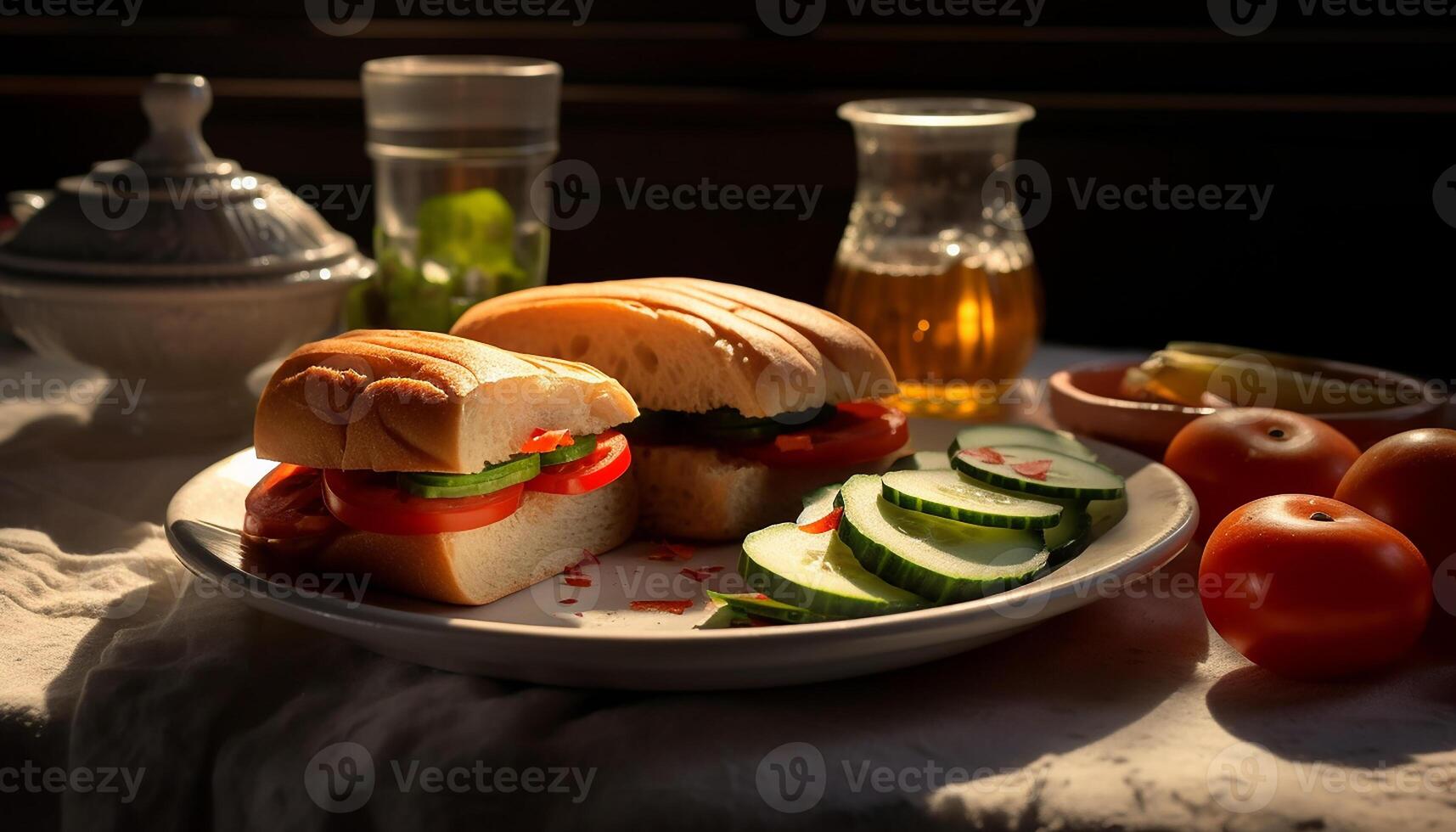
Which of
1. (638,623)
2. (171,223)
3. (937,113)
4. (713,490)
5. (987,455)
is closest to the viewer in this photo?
(638,623)

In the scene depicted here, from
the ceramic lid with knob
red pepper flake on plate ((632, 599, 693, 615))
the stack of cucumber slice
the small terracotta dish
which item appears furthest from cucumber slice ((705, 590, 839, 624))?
the ceramic lid with knob

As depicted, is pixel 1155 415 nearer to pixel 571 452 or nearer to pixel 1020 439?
pixel 1020 439

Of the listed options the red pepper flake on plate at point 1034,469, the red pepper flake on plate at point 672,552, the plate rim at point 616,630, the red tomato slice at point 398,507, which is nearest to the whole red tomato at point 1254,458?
the red pepper flake on plate at point 1034,469

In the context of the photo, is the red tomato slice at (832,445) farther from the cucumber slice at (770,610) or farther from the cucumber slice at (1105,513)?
the cucumber slice at (770,610)

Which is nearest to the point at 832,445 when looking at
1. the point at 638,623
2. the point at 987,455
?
the point at 987,455

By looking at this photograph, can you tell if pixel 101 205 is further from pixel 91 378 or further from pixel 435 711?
pixel 435 711

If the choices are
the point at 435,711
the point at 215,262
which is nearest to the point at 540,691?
the point at 435,711

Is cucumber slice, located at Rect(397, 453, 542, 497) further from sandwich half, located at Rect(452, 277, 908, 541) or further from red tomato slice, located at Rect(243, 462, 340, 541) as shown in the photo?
sandwich half, located at Rect(452, 277, 908, 541)
